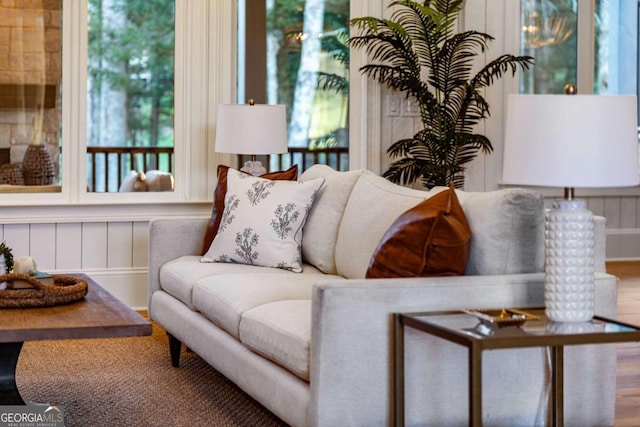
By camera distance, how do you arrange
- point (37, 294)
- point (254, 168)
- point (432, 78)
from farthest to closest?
1. point (432, 78)
2. point (254, 168)
3. point (37, 294)

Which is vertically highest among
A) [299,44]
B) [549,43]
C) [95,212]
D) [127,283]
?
[549,43]

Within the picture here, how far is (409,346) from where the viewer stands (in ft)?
9.10

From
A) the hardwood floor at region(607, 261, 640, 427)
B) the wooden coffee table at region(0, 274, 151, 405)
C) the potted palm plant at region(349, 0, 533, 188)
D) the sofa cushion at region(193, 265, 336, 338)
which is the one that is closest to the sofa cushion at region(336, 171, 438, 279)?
the sofa cushion at region(193, 265, 336, 338)

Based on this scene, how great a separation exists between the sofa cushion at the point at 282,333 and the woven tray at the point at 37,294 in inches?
23.6

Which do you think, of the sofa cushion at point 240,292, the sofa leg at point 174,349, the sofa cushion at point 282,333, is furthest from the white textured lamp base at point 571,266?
the sofa leg at point 174,349

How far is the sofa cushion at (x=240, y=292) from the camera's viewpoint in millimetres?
3441

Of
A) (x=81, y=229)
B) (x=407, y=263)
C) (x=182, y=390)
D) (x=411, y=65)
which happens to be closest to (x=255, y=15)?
(x=411, y=65)

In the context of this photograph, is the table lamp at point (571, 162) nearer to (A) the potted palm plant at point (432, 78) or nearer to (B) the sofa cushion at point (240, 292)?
(B) the sofa cushion at point (240, 292)

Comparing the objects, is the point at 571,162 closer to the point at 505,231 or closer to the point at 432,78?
the point at 505,231

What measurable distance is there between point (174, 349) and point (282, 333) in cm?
145

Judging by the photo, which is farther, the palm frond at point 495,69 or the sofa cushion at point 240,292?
the palm frond at point 495,69

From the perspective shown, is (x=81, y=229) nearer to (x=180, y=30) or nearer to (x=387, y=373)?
(x=180, y=30)

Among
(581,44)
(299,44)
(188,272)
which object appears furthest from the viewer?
(581,44)

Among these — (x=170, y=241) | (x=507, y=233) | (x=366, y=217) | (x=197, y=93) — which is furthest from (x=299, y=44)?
(x=507, y=233)
